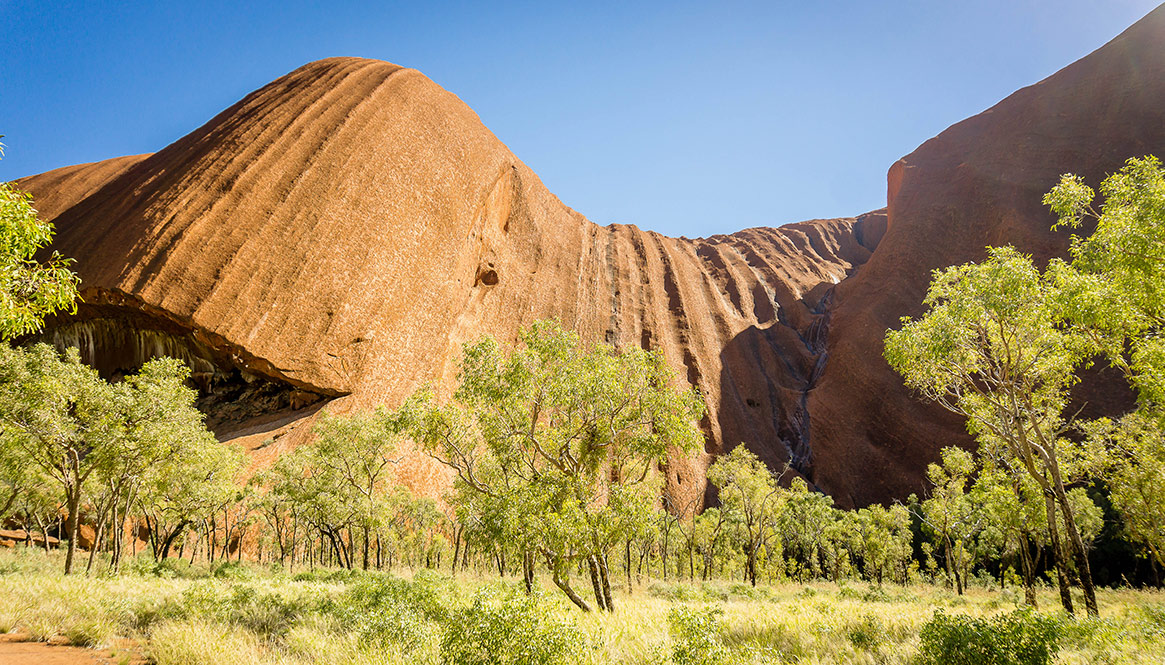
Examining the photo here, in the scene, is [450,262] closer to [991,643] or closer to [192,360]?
[192,360]

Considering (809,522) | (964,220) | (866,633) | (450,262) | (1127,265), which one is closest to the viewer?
(866,633)

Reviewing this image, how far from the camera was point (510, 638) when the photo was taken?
577 cm

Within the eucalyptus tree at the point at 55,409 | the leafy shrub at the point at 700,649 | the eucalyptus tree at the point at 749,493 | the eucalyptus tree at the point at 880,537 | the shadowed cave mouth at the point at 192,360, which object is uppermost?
the shadowed cave mouth at the point at 192,360

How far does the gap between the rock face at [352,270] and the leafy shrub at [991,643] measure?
108 ft

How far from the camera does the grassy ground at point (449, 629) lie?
5.97 m

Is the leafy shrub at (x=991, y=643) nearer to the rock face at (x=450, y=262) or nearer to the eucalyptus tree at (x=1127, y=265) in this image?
the eucalyptus tree at (x=1127, y=265)

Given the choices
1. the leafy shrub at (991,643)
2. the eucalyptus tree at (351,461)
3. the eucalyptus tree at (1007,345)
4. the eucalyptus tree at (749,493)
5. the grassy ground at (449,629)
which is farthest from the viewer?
the eucalyptus tree at (749,493)

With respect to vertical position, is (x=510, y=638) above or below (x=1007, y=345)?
below

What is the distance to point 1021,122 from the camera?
67000 millimetres

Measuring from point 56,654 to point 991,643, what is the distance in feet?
47.8

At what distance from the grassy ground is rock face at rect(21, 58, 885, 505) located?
25.2 metres

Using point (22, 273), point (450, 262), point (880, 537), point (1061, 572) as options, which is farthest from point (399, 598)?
point (880, 537)

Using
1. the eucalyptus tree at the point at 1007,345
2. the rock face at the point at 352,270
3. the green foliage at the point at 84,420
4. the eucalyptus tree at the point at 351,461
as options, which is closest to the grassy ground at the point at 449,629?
the green foliage at the point at 84,420

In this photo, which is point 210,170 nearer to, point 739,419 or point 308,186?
point 308,186
